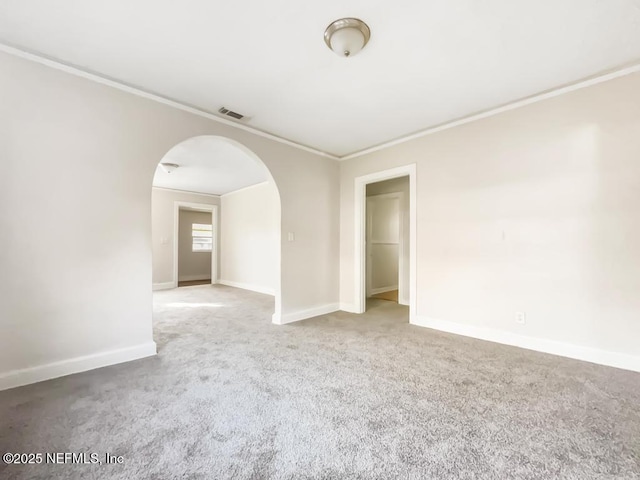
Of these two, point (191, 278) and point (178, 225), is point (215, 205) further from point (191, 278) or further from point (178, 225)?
point (191, 278)

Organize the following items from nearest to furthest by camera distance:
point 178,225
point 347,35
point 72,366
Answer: point 347,35 → point 72,366 → point 178,225

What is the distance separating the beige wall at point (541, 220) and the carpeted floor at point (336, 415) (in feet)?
1.50

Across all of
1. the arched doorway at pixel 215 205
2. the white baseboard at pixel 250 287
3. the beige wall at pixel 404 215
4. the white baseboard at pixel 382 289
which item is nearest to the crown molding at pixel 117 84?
the arched doorway at pixel 215 205

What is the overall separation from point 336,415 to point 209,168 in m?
4.84

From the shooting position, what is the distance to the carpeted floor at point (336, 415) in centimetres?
133

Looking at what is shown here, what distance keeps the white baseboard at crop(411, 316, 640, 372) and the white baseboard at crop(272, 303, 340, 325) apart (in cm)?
145

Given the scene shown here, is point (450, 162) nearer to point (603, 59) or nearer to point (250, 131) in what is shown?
point (603, 59)

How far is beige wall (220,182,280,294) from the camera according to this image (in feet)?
20.9

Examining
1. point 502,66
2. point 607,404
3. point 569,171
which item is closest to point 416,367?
point 607,404

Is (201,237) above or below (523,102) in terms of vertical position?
below

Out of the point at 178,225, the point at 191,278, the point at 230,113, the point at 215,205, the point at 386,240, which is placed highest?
the point at 230,113

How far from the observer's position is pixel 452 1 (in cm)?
171

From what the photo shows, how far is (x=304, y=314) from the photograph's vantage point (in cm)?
404

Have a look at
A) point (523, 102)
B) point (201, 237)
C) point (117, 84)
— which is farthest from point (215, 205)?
Result: point (523, 102)
